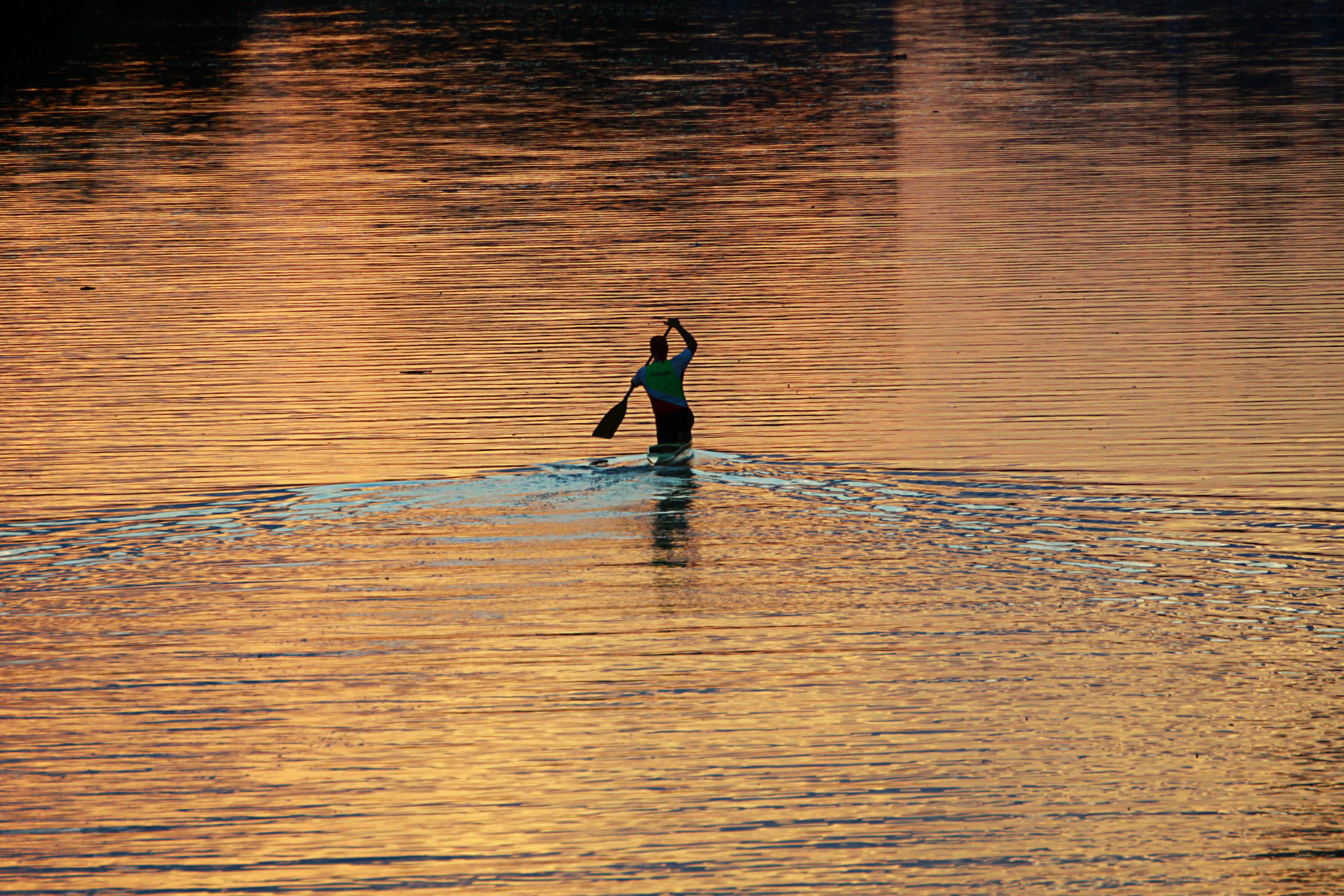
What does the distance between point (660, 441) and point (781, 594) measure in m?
3.75

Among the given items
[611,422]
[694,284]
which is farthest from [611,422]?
[694,284]

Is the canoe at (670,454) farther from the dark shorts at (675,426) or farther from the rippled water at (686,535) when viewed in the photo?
the rippled water at (686,535)

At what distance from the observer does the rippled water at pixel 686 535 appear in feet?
36.2

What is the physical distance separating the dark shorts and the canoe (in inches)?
1.3

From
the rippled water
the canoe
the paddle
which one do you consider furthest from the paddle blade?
the canoe

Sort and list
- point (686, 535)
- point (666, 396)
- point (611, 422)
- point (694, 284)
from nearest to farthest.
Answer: point (686, 535)
point (666, 396)
point (611, 422)
point (694, 284)

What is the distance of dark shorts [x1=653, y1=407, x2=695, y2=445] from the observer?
17750 mm

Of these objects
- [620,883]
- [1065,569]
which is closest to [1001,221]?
[1065,569]

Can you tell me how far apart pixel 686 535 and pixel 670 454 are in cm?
194

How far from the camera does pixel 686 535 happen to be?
1605 cm

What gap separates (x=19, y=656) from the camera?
13.9 metres

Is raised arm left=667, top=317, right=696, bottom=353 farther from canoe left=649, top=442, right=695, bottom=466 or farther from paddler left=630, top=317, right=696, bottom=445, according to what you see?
canoe left=649, top=442, right=695, bottom=466

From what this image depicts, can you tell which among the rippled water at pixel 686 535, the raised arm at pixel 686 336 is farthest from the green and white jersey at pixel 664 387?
the rippled water at pixel 686 535

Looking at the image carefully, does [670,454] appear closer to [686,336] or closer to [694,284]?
[686,336]
